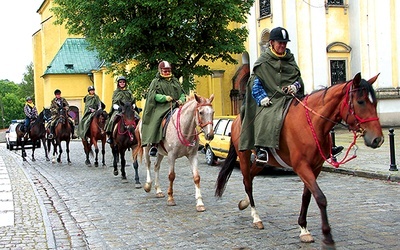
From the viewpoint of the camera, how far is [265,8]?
31500 mm

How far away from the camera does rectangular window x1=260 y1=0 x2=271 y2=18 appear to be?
3115cm

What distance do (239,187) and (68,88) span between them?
4751cm

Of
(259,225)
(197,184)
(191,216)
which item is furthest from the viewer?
(197,184)

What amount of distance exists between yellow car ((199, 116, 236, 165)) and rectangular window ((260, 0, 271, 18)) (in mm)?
15096

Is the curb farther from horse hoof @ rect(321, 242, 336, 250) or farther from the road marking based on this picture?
the road marking

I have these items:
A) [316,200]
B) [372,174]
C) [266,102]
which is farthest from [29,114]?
[316,200]

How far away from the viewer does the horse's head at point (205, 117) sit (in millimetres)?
9164

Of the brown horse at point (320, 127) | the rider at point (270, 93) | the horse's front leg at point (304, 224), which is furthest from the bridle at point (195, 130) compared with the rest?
the horse's front leg at point (304, 224)

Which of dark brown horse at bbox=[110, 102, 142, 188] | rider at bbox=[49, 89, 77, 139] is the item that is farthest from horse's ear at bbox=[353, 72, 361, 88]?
rider at bbox=[49, 89, 77, 139]

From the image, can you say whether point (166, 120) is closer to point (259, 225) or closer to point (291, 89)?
point (259, 225)

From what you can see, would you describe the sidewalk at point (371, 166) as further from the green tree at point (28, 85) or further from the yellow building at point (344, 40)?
the green tree at point (28, 85)

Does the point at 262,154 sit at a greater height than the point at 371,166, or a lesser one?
A: greater

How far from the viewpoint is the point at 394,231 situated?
7.07 meters

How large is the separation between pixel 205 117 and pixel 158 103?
2022 millimetres
